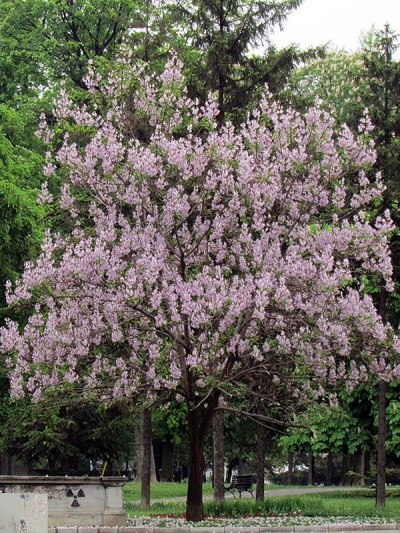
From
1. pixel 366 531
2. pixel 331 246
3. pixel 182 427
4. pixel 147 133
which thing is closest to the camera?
pixel 366 531

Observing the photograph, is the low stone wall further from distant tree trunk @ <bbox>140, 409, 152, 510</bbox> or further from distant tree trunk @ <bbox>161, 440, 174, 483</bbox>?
distant tree trunk @ <bbox>161, 440, 174, 483</bbox>

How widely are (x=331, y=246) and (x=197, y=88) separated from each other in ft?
26.4

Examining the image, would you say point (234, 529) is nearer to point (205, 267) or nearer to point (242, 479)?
point (205, 267)

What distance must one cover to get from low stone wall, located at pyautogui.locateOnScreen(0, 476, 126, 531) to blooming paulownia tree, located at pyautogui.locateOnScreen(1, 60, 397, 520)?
1.57m

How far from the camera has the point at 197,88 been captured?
2378cm

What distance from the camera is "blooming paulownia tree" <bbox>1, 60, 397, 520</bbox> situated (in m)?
16.7

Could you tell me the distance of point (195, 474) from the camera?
59.9 ft

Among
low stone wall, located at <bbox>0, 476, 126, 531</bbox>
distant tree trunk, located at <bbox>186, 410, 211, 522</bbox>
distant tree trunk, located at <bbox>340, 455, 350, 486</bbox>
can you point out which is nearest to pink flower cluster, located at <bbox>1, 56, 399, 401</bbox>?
distant tree trunk, located at <bbox>186, 410, 211, 522</bbox>

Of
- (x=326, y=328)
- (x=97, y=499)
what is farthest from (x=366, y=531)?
(x=97, y=499)

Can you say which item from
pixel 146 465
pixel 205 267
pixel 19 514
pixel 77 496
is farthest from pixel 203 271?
pixel 19 514

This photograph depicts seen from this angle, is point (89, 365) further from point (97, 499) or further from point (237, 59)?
point (237, 59)

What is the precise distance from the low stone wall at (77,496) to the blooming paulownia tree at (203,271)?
157 centimetres

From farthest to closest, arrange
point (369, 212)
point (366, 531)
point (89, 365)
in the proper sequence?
point (369, 212)
point (89, 365)
point (366, 531)

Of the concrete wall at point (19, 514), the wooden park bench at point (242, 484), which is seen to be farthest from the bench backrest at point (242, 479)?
the concrete wall at point (19, 514)
